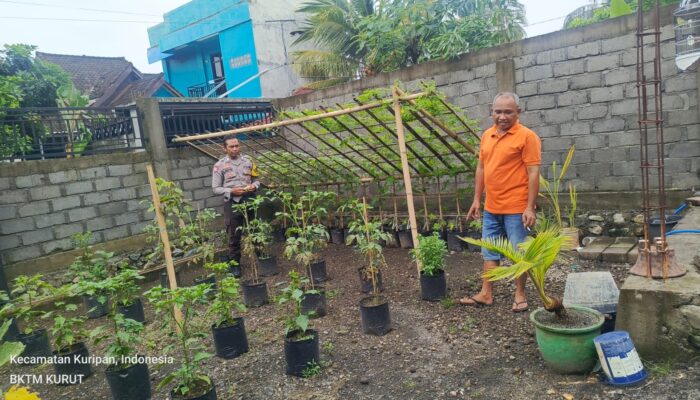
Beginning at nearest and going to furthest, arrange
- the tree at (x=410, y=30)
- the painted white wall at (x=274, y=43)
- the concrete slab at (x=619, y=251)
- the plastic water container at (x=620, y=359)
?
1. the plastic water container at (x=620, y=359)
2. the concrete slab at (x=619, y=251)
3. the tree at (x=410, y=30)
4. the painted white wall at (x=274, y=43)

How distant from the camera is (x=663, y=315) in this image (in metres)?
2.55

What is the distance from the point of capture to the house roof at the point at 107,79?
47.1 feet

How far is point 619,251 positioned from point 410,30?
15.9ft

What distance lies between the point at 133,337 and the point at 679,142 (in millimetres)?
5388

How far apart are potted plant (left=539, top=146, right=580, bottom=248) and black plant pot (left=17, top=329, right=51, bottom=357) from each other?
17.3 feet

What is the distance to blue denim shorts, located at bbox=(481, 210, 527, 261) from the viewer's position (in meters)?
3.48

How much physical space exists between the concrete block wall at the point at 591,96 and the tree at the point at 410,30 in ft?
2.44

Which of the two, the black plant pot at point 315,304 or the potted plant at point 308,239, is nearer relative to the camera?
the black plant pot at point 315,304

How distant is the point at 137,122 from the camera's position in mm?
6453

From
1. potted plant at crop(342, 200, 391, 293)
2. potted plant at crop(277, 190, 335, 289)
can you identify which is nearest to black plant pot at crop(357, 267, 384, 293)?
potted plant at crop(342, 200, 391, 293)

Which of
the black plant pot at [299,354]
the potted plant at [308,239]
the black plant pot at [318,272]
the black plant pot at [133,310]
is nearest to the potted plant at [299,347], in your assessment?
the black plant pot at [299,354]

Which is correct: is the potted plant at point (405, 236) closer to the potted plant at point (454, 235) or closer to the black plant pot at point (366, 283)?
the potted plant at point (454, 235)

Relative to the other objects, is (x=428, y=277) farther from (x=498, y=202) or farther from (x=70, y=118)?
(x=70, y=118)

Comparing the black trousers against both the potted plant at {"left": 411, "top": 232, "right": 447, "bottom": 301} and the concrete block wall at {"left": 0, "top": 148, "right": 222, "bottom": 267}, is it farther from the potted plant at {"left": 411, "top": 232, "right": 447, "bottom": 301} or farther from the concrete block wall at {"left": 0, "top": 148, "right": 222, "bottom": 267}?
the potted plant at {"left": 411, "top": 232, "right": 447, "bottom": 301}
